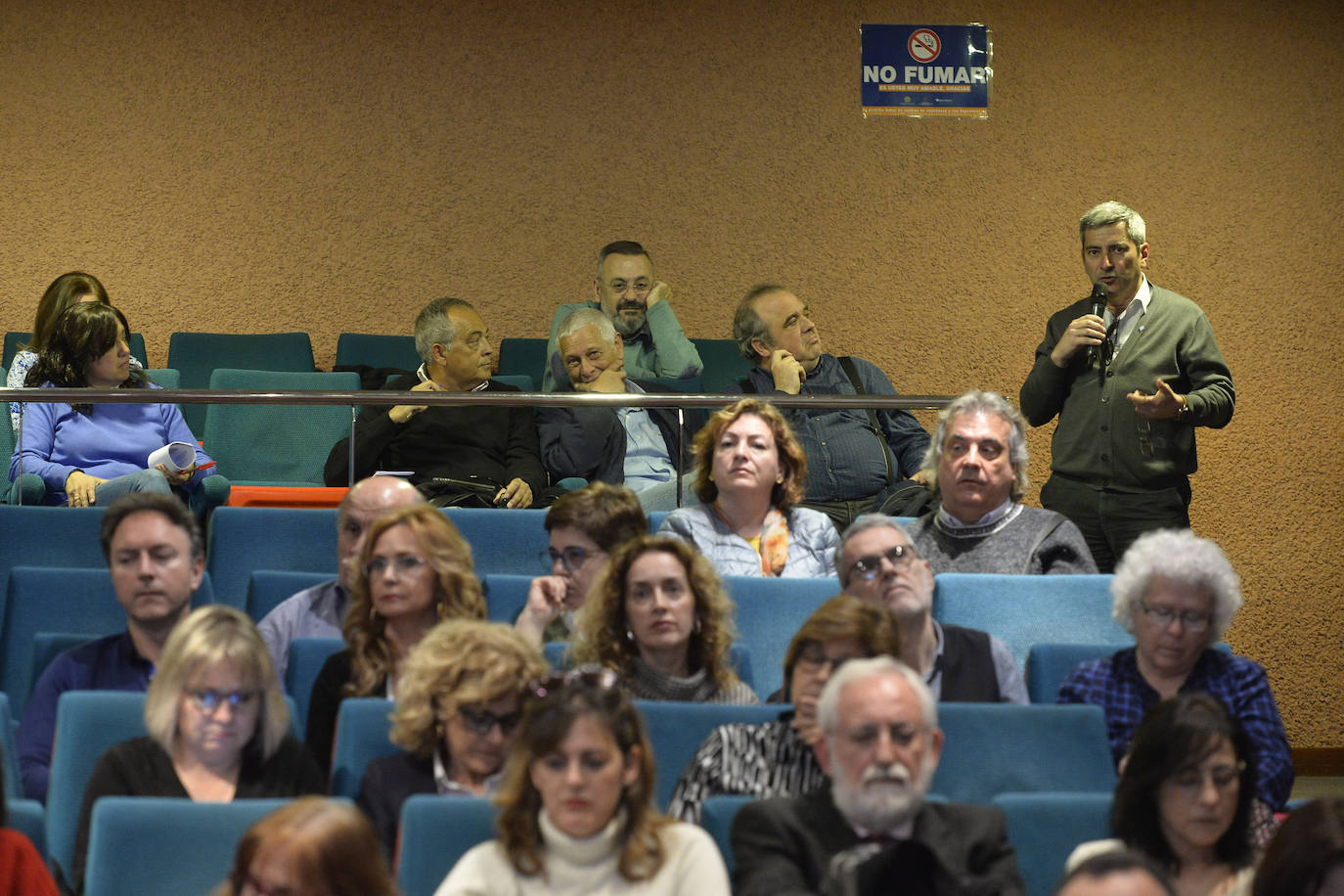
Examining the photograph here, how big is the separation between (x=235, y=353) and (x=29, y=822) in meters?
3.13

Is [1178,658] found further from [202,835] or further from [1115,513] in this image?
[202,835]

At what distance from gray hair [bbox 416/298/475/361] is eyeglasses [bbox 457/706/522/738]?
6.11ft

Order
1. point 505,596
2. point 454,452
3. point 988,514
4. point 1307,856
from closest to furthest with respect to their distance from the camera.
A: point 1307,856
point 505,596
point 988,514
point 454,452

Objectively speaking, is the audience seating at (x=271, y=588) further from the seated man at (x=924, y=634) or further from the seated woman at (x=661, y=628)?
the seated man at (x=924, y=634)

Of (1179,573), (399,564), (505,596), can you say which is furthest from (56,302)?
(1179,573)

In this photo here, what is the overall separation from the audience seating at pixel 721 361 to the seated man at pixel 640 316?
1.21 feet

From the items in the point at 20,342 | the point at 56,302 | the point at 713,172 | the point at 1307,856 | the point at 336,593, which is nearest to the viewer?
the point at 1307,856

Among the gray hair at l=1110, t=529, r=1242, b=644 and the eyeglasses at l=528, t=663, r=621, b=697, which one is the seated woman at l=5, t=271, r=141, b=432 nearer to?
the eyeglasses at l=528, t=663, r=621, b=697

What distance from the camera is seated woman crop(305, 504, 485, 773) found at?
245 cm

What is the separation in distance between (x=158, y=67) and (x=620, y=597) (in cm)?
360

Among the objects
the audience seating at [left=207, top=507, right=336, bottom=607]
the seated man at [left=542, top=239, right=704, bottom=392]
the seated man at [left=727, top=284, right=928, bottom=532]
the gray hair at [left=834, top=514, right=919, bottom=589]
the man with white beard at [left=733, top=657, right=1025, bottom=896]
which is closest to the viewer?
the man with white beard at [left=733, top=657, right=1025, bottom=896]

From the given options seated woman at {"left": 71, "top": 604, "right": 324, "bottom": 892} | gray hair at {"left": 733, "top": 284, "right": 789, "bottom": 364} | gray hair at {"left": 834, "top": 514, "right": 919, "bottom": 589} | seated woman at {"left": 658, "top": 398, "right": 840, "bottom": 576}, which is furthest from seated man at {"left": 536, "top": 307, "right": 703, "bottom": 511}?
Answer: seated woman at {"left": 71, "top": 604, "right": 324, "bottom": 892}

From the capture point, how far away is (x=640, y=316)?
4.34m

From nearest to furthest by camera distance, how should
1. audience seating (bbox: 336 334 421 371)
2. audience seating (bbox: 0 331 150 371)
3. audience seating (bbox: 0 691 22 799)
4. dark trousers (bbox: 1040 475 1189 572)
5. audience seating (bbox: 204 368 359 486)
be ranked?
1. audience seating (bbox: 0 691 22 799)
2. dark trousers (bbox: 1040 475 1189 572)
3. audience seating (bbox: 204 368 359 486)
4. audience seating (bbox: 0 331 150 371)
5. audience seating (bbox: 336 334 421 371)
